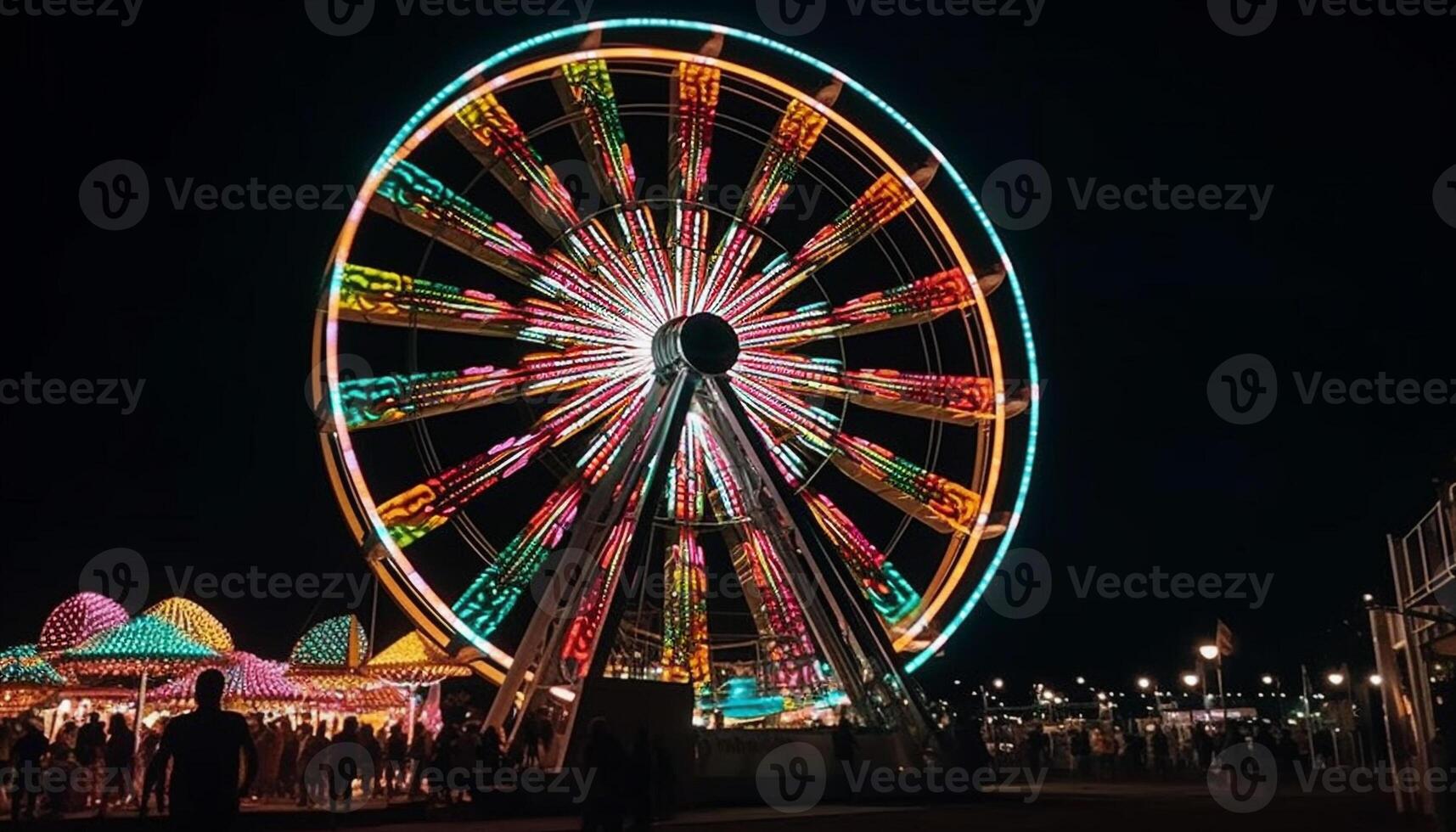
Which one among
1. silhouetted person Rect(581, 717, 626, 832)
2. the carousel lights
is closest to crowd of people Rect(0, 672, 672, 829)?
silhouetted person Rect(581, 717, 626, 832)

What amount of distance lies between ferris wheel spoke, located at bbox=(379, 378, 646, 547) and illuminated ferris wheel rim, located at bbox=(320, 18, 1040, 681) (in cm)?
39

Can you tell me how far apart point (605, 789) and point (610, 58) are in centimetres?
1384

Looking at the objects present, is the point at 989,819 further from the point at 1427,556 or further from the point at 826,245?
the point at 826,245

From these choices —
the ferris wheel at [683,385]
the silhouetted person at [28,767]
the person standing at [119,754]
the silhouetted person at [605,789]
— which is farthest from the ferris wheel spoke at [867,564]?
the silhouetted person at [605,789]

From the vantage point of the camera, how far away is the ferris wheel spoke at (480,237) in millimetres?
17812

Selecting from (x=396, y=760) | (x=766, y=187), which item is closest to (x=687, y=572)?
(x=396, y=760)

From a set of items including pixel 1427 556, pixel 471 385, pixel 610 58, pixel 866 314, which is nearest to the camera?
pixel 1427 556

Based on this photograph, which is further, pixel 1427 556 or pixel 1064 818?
pixel 1427 556

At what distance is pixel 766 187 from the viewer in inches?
833

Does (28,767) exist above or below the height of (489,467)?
below

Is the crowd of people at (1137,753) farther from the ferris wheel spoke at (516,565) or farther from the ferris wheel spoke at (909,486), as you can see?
the ferris wheel spoke at (516,565)

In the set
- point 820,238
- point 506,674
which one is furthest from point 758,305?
point 506,674

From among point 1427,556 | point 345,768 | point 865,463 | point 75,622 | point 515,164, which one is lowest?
point 345,768

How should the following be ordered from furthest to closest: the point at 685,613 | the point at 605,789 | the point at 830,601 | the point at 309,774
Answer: the point at 685,613
the point at 830,601
the point at 309,774
the point at 605,789
